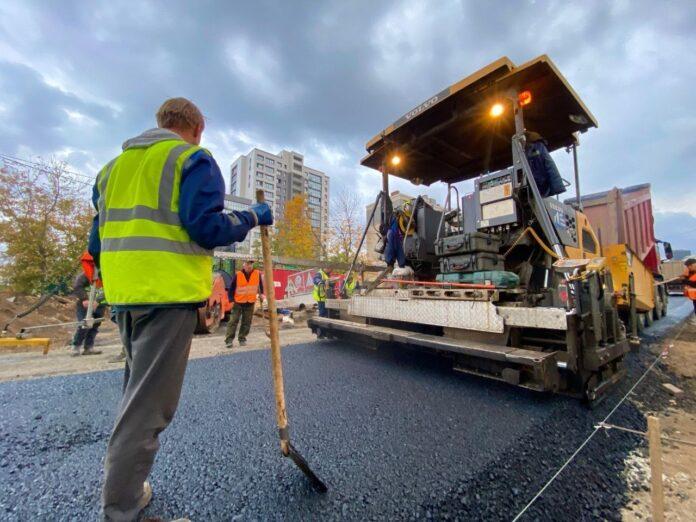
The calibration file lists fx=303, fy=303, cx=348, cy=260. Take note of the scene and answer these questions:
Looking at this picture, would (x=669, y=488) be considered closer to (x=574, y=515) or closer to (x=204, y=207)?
(x=574, y=515)

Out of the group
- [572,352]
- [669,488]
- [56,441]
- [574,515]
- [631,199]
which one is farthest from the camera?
[631,199]

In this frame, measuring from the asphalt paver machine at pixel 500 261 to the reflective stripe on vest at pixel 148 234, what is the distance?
7.25 feet

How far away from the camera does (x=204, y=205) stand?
4.18ft

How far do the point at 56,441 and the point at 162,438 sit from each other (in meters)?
0.67

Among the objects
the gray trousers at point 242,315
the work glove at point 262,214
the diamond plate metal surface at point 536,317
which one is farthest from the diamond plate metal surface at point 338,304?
the work glove at point 262,214

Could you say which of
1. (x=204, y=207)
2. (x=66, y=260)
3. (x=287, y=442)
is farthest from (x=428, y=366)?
(x=66, y=260)

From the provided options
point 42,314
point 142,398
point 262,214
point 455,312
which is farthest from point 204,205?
point 42,314

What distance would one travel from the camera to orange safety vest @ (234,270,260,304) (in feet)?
18.8

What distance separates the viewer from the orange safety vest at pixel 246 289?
574cm

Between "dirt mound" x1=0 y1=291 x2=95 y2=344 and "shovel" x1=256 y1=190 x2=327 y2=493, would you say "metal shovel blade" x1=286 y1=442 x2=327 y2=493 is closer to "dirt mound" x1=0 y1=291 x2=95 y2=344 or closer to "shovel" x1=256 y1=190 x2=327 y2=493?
"shovel" x1=256 y1=190 x2=327 y2=493

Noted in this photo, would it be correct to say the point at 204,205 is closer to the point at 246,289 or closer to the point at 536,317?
the point at 536,317

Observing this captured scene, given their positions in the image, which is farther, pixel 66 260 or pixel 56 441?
pixel 66 260

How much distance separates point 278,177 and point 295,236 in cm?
3988

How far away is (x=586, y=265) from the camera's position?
7.72ft
